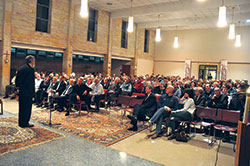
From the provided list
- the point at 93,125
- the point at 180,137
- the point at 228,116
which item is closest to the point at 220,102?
the point at 228,116

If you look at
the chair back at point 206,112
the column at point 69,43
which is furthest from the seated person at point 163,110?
the column at point 69,43

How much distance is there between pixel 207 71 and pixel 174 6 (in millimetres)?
9213

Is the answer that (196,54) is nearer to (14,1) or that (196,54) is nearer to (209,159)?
(14,1)

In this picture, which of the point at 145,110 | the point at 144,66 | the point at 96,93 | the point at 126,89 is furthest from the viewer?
the point at 144,66

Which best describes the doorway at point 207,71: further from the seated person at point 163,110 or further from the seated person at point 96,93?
the seated person at point 163,110

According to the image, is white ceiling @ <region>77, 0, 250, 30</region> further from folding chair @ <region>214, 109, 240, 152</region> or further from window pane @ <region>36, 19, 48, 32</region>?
folding chair @ <region>214, 109, 240, 152</region>

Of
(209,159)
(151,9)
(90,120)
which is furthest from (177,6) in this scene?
(209,159)

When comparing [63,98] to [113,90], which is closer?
[63,98]

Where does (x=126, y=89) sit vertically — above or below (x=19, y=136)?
above

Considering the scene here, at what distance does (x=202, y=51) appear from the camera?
789 inches

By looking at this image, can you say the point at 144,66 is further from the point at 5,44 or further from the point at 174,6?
the point at 5,44

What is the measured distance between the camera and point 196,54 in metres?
20.3

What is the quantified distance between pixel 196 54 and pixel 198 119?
15818 millimetres

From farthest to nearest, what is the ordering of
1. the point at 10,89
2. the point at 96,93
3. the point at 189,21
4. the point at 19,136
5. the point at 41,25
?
the point at 189,21, the point at 41,25, the point at 10,89, the point at 96,93, the point at 19,136
